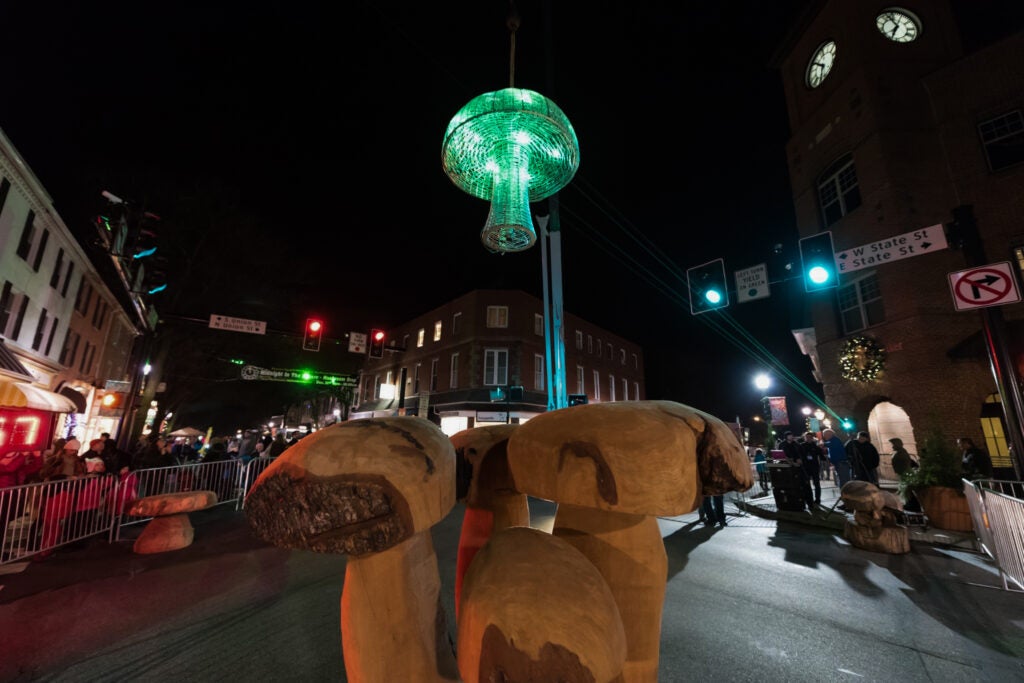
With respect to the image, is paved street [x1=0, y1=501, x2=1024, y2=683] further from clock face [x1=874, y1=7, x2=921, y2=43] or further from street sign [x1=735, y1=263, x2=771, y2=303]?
clock face [x1=874, y1=7, x2=921, y2=43]

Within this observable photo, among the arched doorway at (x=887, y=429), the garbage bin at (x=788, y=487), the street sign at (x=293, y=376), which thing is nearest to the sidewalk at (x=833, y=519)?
the garbage bin at (x=788, y=487)

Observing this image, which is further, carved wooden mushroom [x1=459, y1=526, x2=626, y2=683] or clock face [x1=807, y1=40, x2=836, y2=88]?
clock face [x1=807, y1=40, x2=836, y2=88]

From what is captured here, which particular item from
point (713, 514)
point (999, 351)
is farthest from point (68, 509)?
point (999, 351)

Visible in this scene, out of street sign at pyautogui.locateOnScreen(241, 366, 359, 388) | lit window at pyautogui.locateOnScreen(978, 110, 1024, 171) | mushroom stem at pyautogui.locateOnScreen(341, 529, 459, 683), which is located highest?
lit window at pyautogui.locateOnScreen(978, 110, 1024, 171)

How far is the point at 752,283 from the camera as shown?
9078 mm

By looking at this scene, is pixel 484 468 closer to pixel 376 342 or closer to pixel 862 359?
pixel 862 359

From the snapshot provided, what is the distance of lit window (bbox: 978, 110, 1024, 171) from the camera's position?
10.8m

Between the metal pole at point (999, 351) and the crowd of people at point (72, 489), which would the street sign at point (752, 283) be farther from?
the crowd of people at point (72, 489)

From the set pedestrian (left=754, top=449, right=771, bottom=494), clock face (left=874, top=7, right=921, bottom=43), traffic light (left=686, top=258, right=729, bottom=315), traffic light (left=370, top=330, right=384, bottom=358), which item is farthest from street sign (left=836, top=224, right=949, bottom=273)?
traffic light (left=370, top=330, right=384, bottom=358)

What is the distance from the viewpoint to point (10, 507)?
5.70m

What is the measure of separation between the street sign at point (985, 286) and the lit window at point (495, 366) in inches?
724

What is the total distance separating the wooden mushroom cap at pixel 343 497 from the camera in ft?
3.78

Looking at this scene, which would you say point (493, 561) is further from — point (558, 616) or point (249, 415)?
point (249, 415)

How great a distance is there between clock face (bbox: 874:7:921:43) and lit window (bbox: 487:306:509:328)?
18327 mm
